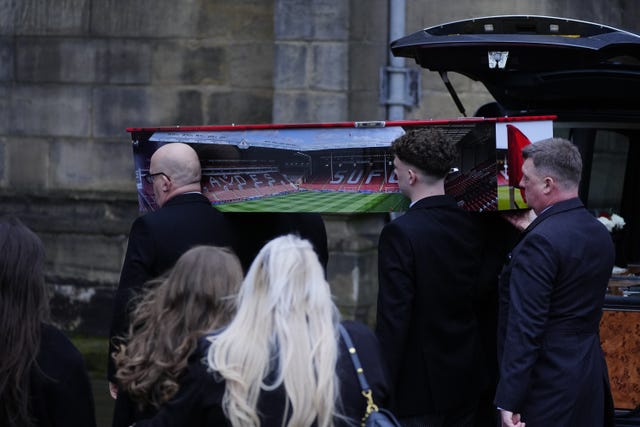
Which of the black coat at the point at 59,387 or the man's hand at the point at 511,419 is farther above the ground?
the black coat at the point at 59,387

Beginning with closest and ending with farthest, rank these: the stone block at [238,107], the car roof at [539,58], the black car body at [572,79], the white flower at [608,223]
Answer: the black car body at [572,79] → the car roof at [539,58] → the white flower at [608,223] → the stone block at [238,107]

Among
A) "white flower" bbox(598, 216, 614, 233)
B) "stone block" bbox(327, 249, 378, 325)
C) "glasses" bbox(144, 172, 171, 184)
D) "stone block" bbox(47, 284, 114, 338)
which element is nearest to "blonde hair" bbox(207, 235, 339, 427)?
"glasses" bbox(144, 172, 171, 184)

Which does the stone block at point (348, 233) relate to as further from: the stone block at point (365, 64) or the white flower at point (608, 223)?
the white flower at point (608, 223)

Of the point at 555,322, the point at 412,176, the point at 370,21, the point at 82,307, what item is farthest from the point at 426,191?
the point at 82,307

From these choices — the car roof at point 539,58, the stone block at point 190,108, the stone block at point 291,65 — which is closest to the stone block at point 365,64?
the stone block at point 291,65

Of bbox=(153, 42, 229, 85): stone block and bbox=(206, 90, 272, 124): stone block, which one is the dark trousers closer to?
bbox=(206, 90, 272, 124): stone block

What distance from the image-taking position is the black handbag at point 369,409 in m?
3.05

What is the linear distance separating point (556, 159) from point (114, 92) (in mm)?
5653

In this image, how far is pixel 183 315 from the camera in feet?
11.0

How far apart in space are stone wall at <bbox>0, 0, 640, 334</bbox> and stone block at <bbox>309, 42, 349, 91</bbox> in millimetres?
124

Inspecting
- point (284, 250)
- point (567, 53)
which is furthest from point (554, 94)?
point (284, 250)

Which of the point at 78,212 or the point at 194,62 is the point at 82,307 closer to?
the point at 78,212

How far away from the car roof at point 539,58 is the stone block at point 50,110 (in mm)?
4416

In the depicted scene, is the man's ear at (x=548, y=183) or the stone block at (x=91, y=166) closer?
the man's ear at (x=548, y=183)
